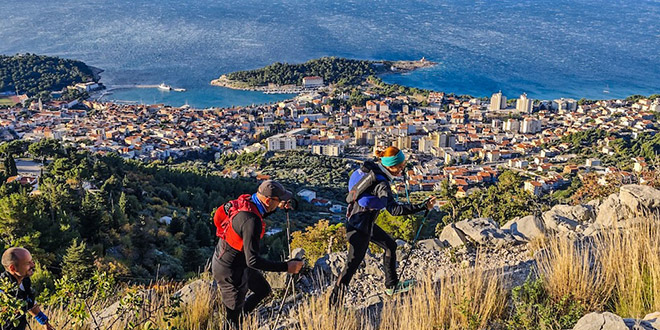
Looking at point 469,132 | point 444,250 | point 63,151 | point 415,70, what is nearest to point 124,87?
point 415,70

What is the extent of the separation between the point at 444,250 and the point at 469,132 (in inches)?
1293

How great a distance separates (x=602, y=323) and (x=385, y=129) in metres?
34.8

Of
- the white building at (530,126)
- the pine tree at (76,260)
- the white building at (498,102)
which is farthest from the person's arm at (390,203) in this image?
the white building at (498,102)

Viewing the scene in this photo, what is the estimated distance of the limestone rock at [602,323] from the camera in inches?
66.4

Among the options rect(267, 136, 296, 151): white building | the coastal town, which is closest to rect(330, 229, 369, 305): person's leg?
the coastal town

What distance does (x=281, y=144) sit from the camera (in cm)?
3247

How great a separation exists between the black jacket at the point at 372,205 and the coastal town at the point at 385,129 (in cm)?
2063

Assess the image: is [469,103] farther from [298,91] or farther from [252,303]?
[252,303]

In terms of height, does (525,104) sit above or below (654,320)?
below

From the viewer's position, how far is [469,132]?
3606 cm

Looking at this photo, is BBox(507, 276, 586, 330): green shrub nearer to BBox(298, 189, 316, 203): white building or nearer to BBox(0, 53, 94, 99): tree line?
BBox(298, 189, 316, 203): white building

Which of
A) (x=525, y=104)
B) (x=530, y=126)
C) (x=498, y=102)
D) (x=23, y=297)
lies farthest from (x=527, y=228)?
(x=525, y=104)

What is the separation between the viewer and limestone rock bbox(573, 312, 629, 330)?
1.69 meters

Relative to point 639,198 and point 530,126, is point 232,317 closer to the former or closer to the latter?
point 639,198
